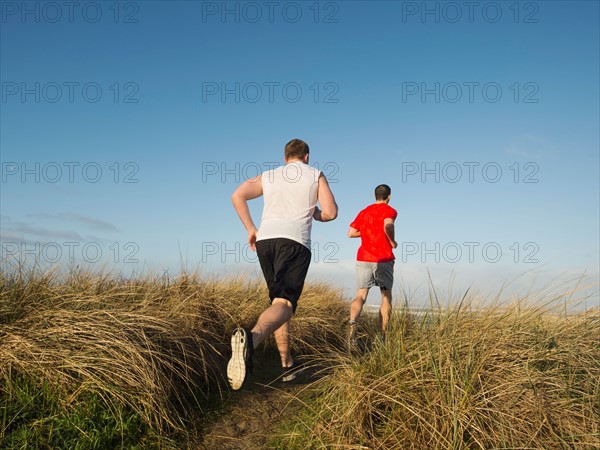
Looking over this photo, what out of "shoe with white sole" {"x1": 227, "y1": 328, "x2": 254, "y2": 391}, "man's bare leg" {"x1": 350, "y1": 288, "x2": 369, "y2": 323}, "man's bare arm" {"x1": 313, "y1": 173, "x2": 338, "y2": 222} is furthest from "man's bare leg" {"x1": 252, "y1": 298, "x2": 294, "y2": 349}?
"man's bare leg" {"x1": 350, "y1": 288, "x2": 369, "y2": 323}

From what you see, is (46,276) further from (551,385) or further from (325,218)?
(551,385)

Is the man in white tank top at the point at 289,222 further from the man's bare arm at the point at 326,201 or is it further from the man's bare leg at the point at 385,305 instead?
the man's bare leg at the point at 385,305

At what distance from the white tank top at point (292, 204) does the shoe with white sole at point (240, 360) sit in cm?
107

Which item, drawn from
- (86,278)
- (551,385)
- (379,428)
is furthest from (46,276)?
(551,385)

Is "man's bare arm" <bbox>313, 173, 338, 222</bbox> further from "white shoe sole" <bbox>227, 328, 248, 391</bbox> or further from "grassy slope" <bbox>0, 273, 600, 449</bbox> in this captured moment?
"white shoe sole" <bbox>227, 328, 248, 391</bbox>

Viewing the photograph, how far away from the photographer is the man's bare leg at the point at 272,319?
13.8 ft

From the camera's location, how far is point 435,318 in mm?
4676

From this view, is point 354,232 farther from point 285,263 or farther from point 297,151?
point 285,263

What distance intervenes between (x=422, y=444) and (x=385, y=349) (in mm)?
825

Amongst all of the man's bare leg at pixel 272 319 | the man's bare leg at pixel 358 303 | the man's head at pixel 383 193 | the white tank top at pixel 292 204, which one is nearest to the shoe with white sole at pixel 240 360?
the man's bare leg at pixel 272 319

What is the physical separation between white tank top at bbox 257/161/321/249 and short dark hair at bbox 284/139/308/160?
0.14 meters

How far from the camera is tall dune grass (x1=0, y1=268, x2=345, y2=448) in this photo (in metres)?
3.80

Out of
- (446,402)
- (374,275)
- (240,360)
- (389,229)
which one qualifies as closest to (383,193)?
(389,229)

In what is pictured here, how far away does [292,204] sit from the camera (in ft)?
15.4
